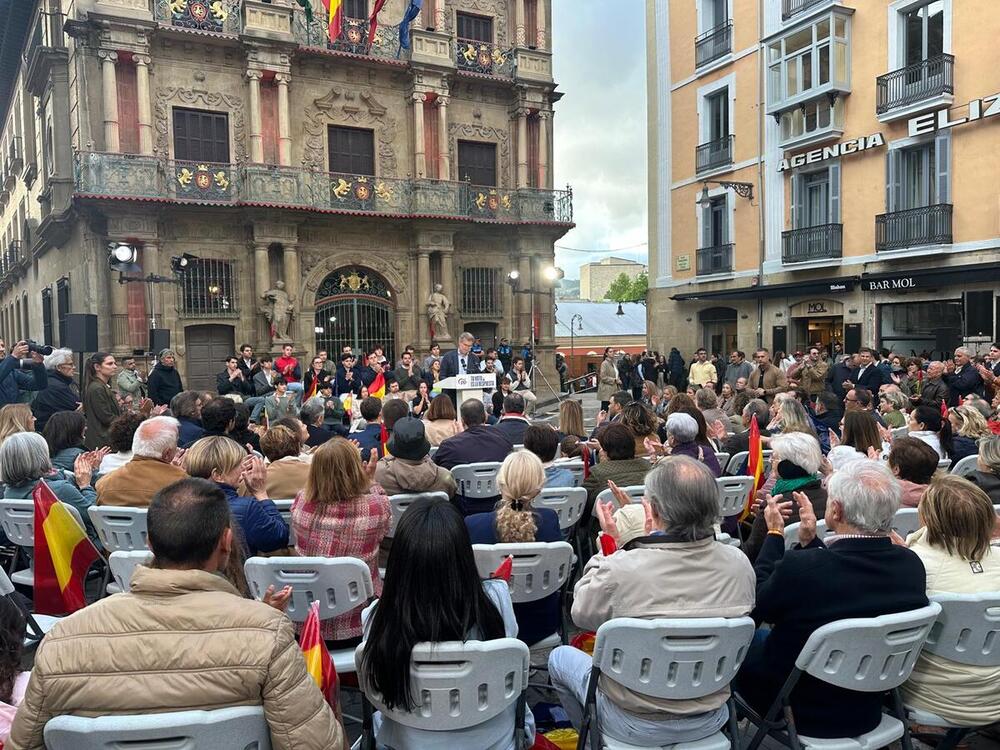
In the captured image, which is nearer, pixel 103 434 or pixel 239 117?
pixel 103 434

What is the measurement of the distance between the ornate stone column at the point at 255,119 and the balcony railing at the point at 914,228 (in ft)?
53.8

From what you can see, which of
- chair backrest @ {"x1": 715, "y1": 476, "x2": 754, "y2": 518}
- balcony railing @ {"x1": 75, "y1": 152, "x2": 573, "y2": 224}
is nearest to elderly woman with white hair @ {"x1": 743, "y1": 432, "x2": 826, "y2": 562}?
chair backrest @ {"x1": 715, "y1": 476, "x2": 754, "y2": 518}

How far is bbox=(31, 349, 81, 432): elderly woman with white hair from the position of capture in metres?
8.66

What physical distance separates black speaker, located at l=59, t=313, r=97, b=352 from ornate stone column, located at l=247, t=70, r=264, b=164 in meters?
8.80

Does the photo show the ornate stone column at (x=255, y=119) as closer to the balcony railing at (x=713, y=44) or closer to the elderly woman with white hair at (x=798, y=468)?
the balcony railing at (x=713, y=44)

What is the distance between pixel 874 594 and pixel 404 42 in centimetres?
1962

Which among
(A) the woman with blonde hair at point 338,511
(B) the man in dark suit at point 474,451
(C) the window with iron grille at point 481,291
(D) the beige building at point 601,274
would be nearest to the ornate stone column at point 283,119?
(C) the window with iron grille at point 481,291

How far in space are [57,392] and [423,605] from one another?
8073 millimetres

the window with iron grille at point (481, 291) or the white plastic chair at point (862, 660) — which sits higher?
the window with iron grille at point (481, 291)

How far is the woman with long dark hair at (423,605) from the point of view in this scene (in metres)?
2.45

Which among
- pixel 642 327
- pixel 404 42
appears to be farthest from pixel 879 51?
pixel 642 327

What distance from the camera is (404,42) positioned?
19281mm

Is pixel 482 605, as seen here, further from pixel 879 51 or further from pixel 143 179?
pixel 879 51

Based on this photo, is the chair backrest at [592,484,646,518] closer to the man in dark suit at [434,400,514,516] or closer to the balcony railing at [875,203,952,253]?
the man in dark suit at [434,400,514,516]
